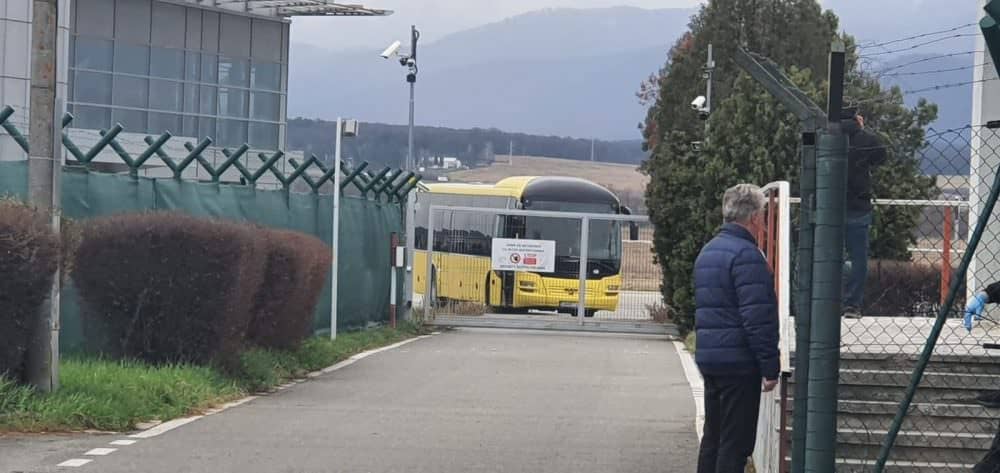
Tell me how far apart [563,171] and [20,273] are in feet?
430

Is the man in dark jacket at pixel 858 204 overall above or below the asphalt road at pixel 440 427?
above

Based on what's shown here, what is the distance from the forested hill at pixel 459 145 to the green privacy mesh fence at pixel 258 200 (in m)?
56.9

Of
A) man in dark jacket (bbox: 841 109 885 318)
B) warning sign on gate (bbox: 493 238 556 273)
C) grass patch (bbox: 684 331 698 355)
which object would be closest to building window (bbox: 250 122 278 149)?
warning sign on gate (bbox: 493 238 556 273)

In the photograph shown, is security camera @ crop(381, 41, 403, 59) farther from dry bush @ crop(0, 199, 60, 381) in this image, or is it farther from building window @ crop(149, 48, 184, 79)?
dry bush @ crop(0, 199, 60, 381)

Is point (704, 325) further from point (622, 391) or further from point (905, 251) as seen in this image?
point (905, 251)

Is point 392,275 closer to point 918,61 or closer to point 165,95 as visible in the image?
point 918,61

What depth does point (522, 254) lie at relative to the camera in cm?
2967

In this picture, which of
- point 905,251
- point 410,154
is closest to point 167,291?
point 905,251

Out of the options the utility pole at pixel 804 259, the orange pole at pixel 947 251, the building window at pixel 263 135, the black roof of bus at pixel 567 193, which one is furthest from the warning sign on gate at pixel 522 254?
the utility pole at pixel 804 259

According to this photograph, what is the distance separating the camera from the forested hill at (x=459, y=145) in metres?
92.5

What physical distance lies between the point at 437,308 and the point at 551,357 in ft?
26.9

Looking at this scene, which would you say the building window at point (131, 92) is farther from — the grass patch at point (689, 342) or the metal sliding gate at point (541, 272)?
the grass patch at point (689, 342)

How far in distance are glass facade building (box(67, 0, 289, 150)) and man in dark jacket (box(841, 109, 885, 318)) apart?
1265 inches

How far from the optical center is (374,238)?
78.1ft
